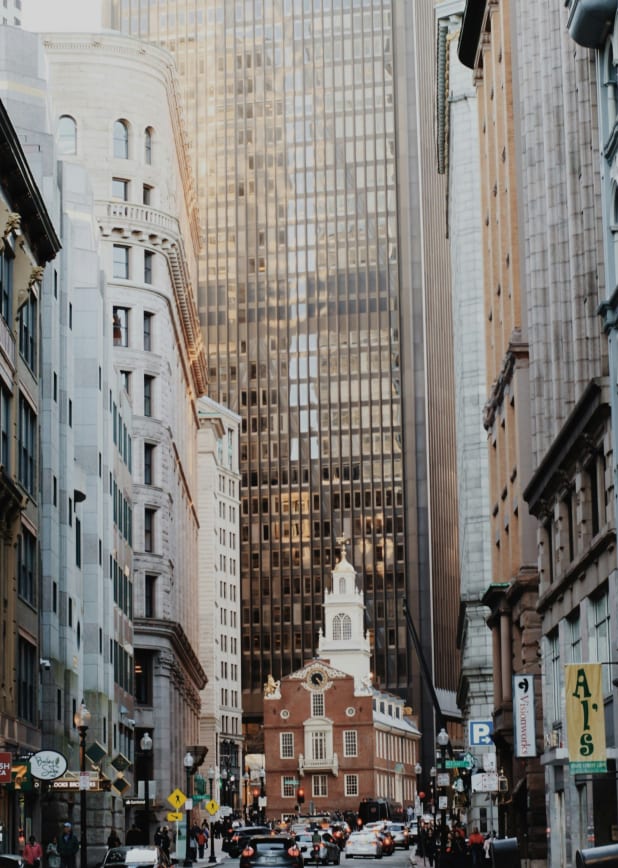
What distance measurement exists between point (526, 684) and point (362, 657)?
150m

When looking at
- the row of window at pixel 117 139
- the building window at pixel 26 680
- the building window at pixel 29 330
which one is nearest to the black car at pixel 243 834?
the building window at pixel 26 680

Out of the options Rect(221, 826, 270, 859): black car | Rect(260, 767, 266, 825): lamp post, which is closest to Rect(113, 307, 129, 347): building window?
Rect(221, 826, 270, 859): black car

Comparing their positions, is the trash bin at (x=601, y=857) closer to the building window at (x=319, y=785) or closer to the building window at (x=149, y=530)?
the building window at (x=149, y=530)

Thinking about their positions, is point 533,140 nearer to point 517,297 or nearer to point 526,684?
point 517,297

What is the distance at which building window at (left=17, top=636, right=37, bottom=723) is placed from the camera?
47562 mm

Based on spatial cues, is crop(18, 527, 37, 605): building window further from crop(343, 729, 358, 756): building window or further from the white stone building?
crop(343, 729, 358, 756): building window

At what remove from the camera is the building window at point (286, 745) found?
18675cm

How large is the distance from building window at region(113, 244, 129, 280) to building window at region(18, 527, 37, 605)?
1728 inches

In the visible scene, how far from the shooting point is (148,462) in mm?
94188

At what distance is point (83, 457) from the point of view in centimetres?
6881

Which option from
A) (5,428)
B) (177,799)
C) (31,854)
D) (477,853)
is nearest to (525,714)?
(477,853)

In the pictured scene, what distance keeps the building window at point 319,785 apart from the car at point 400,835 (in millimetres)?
70277

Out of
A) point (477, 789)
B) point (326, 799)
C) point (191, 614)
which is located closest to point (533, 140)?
point (477, 789)

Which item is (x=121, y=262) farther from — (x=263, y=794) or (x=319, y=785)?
(x=263, y=794)
